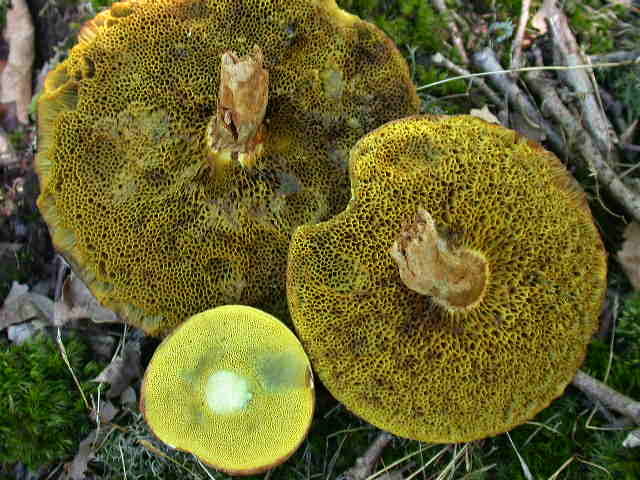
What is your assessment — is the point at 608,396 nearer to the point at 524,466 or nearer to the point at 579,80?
the point at 524,466

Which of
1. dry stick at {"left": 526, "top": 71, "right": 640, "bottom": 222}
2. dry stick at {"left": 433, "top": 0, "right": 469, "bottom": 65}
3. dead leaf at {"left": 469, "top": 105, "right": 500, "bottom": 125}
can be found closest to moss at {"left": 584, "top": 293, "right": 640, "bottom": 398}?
dry stick at {"left": 526, "top": 71, "right": 640, "bottom": 222}

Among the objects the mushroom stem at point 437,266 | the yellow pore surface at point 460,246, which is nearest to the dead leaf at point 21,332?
the yellow pore surface at point 460,246

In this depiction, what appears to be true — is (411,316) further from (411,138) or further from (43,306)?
(43,306)

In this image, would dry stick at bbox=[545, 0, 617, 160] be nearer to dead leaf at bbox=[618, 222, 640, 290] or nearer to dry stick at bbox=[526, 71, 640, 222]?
dry stick at bbox=[526, 71, 640, 222]

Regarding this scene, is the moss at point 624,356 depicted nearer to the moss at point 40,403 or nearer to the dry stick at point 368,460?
the dry stick at point 368,460

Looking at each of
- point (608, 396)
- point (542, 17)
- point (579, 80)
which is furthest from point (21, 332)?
point (542, 17)
